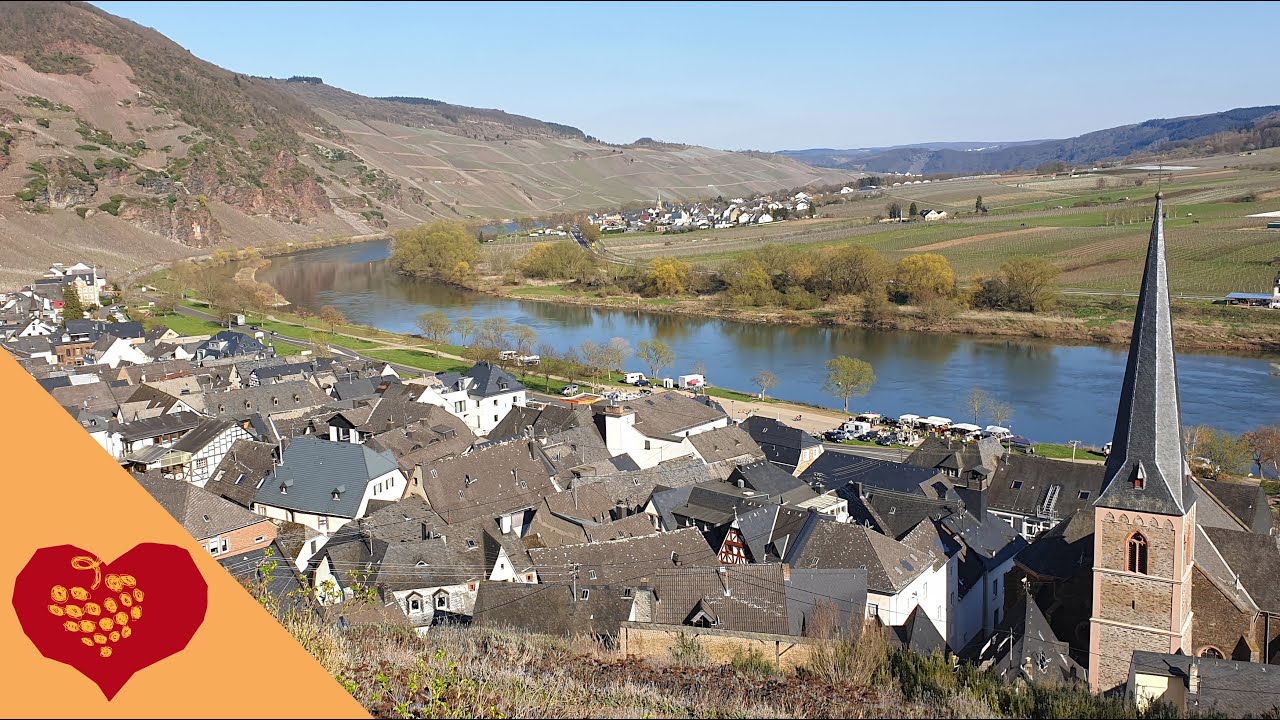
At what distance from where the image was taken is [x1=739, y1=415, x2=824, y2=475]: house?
17422 millimetres

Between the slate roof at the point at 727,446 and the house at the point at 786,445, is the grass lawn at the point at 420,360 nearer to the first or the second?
the house at the point at 786,445

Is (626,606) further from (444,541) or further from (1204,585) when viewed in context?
(1204,585)

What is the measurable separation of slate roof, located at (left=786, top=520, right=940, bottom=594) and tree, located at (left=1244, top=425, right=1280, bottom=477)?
11533mm

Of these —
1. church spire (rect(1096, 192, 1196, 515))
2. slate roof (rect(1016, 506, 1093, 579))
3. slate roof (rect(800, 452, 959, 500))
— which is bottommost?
slate roof (rect(800, 452, 959, 500))

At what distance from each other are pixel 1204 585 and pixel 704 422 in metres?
9.88

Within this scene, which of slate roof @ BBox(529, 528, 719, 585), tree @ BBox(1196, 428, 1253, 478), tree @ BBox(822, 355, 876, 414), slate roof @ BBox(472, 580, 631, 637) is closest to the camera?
slate roof @ BBox(472, 580, 631, 637)

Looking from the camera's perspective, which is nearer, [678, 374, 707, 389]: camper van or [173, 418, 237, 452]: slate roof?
[173, 418, 237, 452]: slate roof

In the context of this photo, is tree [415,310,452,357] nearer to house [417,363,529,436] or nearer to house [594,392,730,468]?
house [417,363,529,436]

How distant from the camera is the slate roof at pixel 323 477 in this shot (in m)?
13.4

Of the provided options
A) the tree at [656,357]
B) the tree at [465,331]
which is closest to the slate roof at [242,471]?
the tree at [656,357]

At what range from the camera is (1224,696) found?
713 cm

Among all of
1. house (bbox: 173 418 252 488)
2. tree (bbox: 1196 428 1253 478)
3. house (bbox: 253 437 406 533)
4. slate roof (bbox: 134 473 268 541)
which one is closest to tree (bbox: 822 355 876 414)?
tree (bbox: 1196 428 1253 478)

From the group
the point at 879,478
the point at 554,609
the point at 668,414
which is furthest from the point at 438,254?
the point at 554,609

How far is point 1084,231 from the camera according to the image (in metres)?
55.8
